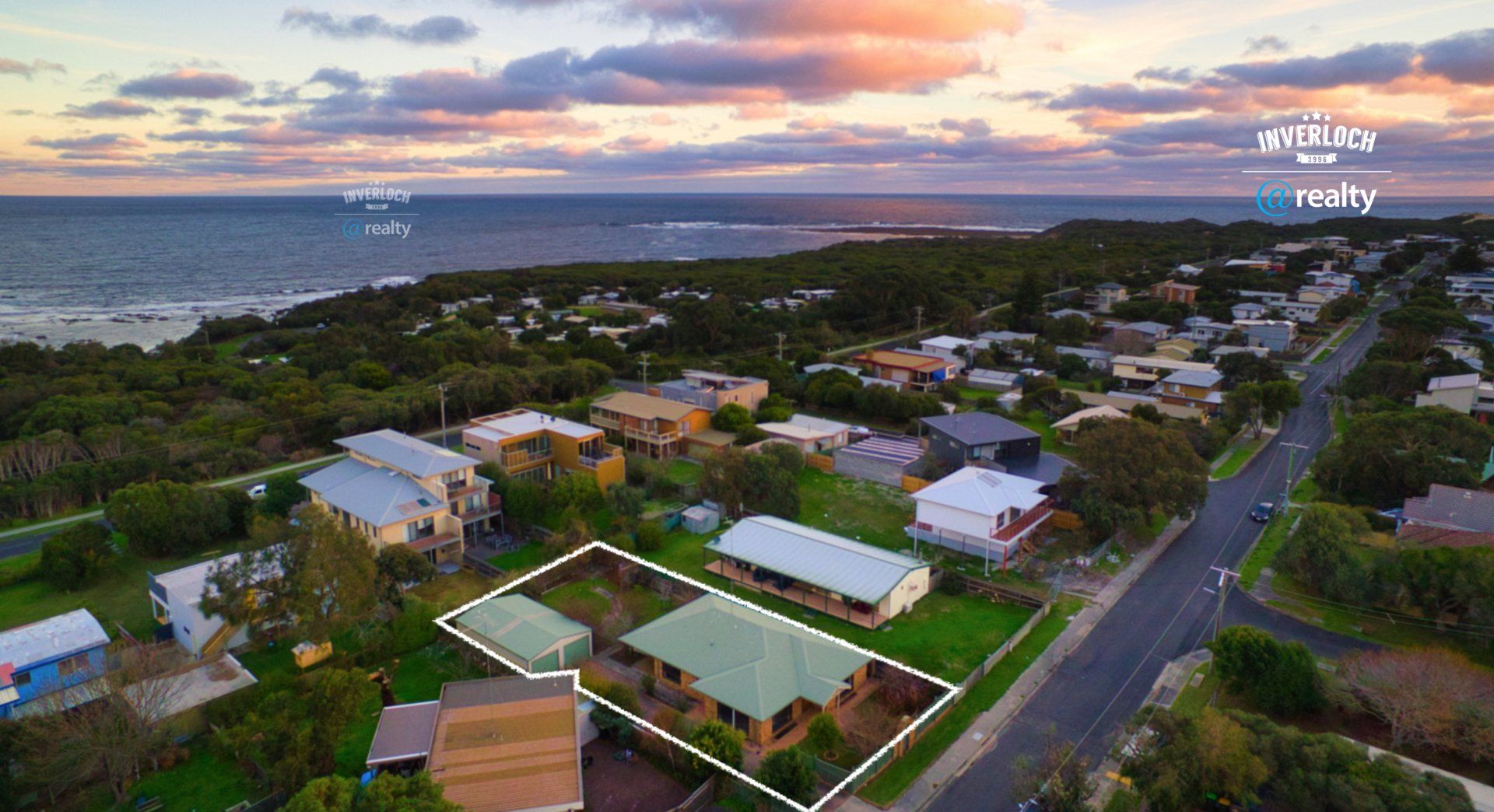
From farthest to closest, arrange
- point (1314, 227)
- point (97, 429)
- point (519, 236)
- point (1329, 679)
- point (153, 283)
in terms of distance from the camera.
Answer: point (519, 236) < point (1314, 227) < point (153, 283) < point (97, 429) < point (1329, 679)

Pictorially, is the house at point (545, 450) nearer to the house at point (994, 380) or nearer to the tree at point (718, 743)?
the tree at point (718, 743)

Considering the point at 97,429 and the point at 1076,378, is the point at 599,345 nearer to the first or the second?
the point at 97,429

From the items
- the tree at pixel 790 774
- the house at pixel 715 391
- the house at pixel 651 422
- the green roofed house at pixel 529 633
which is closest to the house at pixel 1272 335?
the house at pixel 715 391

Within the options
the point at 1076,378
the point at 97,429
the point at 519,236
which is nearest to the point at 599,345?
the point at 97,429

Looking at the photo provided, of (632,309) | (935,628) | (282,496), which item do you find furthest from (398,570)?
(632,309)

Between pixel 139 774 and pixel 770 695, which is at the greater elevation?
pixel 770 695

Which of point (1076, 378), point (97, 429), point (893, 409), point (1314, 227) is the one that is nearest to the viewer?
point (97, 429)

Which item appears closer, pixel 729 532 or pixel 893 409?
pixel 729 532
